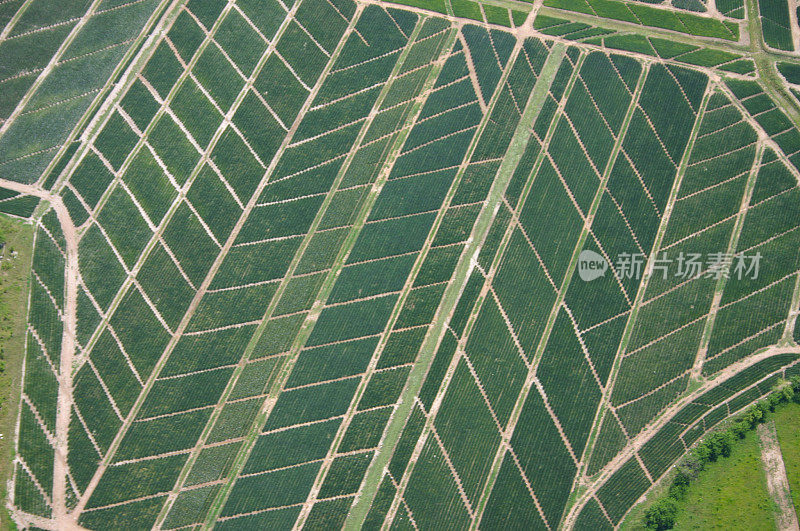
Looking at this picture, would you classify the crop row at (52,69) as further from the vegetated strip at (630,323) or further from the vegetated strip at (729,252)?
the vegetated strip at (729,252)

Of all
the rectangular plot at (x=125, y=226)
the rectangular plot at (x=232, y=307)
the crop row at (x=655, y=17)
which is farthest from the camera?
the crop row at (x=655, y=17)

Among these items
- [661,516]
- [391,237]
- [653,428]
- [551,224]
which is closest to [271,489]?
[391,237]

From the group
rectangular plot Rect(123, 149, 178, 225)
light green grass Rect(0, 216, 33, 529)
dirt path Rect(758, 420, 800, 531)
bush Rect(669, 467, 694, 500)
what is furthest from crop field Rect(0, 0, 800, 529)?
dirt path Rect(758, 420, 800, 531)

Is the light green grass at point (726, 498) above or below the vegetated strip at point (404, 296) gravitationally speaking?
below

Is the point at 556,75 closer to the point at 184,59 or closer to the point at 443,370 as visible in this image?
the point at 443,370

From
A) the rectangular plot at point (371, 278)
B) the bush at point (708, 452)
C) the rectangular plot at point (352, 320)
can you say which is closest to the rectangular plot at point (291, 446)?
the rectangular plot at point (352, 320)

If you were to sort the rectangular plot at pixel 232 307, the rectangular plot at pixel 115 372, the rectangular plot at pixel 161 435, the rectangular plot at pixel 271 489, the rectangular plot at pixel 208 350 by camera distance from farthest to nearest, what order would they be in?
the rectangular plot at pixel 232 307, the rectangular plot at pixel 208 350, the rectangular plot at pixel 115 372, the rectangular plot at pixel 161 435, the rectangular plot at pixel 271 489
